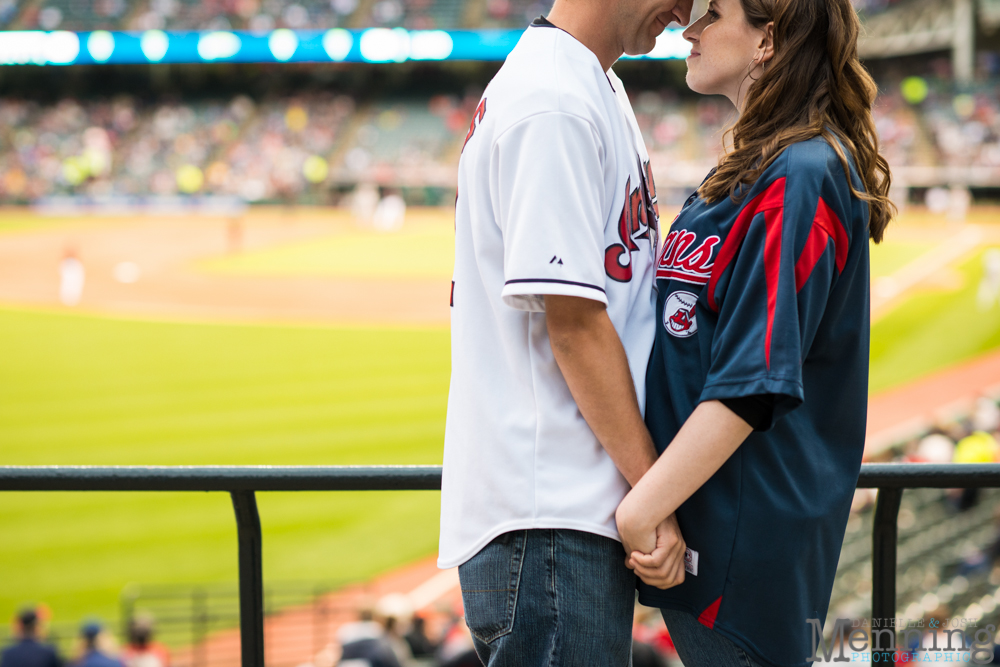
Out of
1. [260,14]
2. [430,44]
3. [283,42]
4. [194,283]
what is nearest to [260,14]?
[260,14]

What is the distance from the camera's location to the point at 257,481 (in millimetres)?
1632

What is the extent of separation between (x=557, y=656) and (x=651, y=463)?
32 centimetres

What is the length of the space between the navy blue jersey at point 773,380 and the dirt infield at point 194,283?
Result: 1473 centimetres

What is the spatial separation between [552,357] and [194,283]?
61.0 feet

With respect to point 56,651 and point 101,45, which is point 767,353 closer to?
point 56,651

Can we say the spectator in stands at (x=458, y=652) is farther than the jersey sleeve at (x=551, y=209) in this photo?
Yes

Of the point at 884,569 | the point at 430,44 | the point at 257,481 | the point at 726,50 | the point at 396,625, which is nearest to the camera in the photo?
the point at 726,50

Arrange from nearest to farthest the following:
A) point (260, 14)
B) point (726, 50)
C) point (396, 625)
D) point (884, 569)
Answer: point (726, 50), point (884, 569), point (396, 625), point (260, 14)

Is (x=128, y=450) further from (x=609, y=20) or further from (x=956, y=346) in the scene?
(x=956, y=346)

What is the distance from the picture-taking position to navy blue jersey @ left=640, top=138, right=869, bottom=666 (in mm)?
1202

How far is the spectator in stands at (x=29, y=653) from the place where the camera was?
478 centimetres

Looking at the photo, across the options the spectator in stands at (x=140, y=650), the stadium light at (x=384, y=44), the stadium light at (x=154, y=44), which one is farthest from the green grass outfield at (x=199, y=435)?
the stadium light at (x=154, y=44)

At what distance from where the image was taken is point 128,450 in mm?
10234

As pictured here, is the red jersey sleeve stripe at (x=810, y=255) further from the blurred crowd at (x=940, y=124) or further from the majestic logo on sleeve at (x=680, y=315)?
the blurred crowd at (x=940, y=124)
